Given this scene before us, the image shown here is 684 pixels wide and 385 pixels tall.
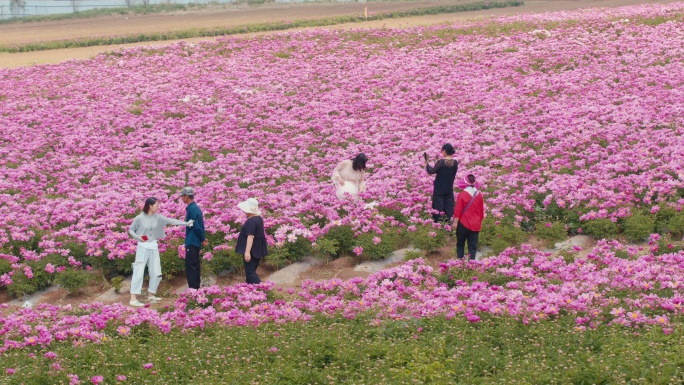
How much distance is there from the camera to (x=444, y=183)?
1450 cm

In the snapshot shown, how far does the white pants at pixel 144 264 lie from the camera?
12609mm

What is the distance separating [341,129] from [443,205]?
23.5 feet

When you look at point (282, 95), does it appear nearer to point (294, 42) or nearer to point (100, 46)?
point (294, 42)

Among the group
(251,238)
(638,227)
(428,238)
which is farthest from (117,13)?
(638,227)

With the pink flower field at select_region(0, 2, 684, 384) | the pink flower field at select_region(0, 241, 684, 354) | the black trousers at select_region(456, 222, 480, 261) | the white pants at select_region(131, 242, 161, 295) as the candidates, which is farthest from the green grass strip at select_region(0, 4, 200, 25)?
the pink flower field at select_region(0, 241, 684, 354)

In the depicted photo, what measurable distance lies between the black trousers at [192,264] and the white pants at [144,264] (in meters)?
0.65

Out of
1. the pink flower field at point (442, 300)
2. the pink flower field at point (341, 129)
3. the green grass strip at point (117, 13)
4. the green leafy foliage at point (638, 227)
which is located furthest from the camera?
the green grass strip at point (117, 13)

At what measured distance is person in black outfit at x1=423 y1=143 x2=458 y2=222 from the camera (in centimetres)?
1416

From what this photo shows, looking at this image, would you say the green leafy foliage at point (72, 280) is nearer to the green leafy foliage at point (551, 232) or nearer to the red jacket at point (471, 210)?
the red jacket at point (471, 210)

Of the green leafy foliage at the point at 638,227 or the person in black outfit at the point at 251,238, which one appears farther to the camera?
the green leafy foliage at the point at 638,227

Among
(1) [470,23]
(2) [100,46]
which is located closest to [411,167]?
(1) [470,23]

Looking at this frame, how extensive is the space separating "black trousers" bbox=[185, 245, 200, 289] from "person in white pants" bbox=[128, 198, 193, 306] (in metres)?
0.50

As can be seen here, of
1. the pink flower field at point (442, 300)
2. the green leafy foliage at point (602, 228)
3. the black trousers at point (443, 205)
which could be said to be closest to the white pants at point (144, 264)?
the pink flower field at point (442, 300)

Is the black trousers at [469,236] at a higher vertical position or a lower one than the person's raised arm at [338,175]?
lower
